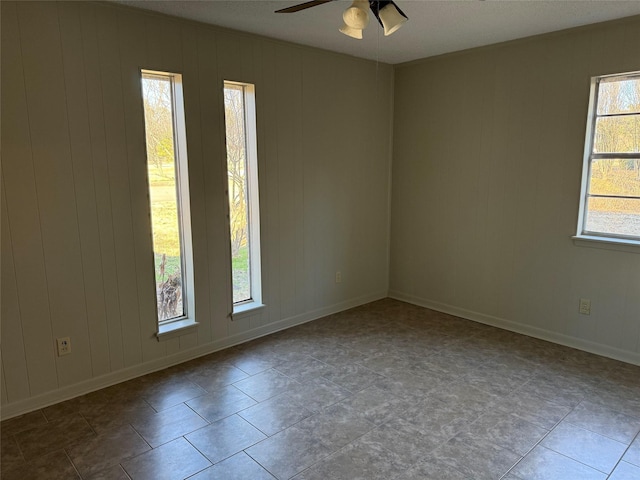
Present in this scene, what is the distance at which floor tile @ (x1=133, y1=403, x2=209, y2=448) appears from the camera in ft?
8.04

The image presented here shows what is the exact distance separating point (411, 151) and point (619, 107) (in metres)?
1.80

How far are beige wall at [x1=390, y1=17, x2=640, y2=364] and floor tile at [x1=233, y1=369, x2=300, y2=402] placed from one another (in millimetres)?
2072

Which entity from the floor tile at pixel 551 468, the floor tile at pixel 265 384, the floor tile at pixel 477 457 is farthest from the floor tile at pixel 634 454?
the floor tile at pixel 265 384

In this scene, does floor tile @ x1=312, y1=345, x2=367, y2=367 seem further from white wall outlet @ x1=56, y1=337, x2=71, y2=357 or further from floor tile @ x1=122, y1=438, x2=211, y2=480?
white wall outlet @ x1=56, y1=337, x2=71, y2=357

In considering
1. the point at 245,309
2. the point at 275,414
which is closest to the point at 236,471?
the point at 275,414

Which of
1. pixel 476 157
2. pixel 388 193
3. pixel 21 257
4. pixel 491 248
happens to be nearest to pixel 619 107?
pixel 476 157

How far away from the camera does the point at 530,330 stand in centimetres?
387

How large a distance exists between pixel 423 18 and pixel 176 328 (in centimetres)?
282

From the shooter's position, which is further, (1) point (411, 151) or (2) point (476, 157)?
(1) point (411, 151)

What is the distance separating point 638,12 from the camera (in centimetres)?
296

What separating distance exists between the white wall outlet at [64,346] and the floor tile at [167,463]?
37.6 inches

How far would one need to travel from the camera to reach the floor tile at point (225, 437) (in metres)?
2.33

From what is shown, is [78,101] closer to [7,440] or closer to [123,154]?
[123,154]

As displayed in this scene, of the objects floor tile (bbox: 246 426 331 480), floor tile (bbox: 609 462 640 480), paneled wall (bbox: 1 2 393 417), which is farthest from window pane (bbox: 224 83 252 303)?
floor tile (bbox: 609 462 640 480)
